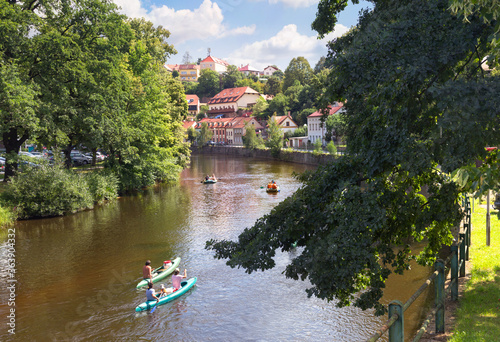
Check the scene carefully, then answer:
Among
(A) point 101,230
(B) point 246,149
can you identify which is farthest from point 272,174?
(B) point 246,149

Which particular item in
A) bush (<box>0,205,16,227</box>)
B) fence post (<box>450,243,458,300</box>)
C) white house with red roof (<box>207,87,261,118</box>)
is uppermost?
white house with red roof (<box>207,87,261,118</box>)

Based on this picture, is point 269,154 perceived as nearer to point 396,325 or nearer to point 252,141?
point 252,141

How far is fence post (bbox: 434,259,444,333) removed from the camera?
7.22 metres

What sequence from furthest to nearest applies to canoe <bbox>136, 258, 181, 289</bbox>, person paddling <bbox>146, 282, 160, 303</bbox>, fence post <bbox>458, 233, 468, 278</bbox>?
canoe <bbox>136, 258, 181, 289</bbox>
person paddling <bbox>146, 282, 160, 303</bbox>
fence post <bbox>458, 233, 468, 278</bbox>

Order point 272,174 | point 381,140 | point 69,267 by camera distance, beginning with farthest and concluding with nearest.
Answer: point 272,174 < point 69,267 < point 381,140

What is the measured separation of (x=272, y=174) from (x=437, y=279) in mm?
44132

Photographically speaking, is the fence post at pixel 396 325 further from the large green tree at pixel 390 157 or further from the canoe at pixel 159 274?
the canoe at pixel 159 274

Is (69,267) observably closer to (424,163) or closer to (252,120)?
(424,163)

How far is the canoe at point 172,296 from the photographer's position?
1404 cm

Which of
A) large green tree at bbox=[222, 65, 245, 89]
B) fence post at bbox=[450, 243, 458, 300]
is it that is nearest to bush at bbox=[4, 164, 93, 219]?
fence post at bbox=[450, 243, 458, 300]

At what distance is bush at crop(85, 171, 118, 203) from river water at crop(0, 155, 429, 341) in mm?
4774

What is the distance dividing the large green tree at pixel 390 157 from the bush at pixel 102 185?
2602cm

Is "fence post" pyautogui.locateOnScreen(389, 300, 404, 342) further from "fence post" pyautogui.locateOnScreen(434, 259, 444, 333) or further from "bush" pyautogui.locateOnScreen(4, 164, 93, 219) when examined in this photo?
"bush" pyautogui.locateOnScreen(4, 164, 93, 219)

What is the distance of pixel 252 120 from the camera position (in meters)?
105
